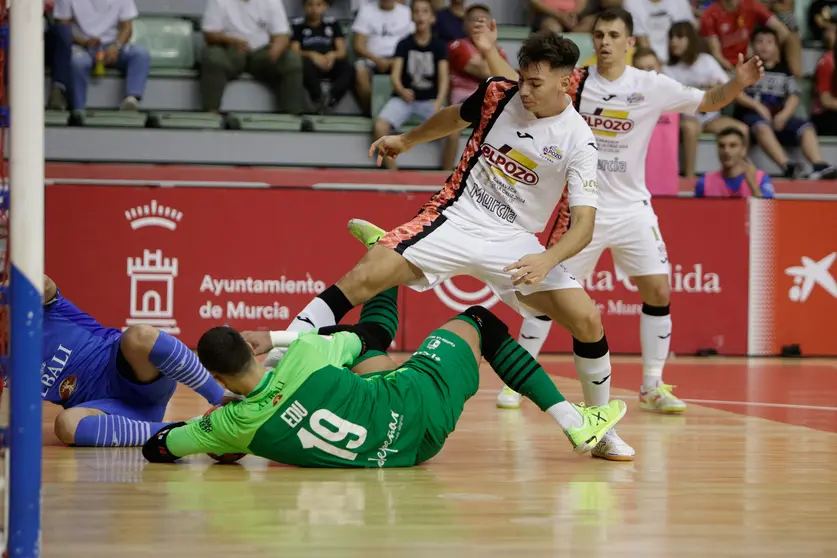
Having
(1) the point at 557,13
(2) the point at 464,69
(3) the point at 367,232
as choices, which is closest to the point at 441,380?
(3) the point at 367,232

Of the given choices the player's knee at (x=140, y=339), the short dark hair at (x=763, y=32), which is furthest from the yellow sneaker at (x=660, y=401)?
the short dark hair at (x=763, y=32)

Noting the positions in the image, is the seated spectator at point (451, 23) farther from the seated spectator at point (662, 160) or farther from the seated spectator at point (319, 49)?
the seated spectator at point (662, 160)

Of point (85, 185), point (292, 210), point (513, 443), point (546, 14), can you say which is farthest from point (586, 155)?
point (546, 14)

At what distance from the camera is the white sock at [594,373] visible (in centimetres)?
586

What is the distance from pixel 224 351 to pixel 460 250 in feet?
5.67

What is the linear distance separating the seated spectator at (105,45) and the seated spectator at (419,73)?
2.56 metres

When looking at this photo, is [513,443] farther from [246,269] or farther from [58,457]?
[246,269]

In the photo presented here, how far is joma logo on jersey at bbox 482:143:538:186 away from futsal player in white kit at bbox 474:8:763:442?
1321 mm

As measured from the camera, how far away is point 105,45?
1261cm

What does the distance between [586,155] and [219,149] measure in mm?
7309

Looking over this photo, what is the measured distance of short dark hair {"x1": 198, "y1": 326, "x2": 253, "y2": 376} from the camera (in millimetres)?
4340

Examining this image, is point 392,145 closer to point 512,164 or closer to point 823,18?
point 512,164

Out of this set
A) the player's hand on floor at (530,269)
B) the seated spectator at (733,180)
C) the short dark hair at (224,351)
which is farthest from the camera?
the seated spectator at (733,180)

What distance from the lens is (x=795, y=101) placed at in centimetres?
1361
